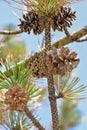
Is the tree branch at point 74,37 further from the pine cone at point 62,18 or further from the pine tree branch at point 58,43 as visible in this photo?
the pine cone at point 62,18

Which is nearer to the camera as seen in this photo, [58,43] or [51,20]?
[51,20]

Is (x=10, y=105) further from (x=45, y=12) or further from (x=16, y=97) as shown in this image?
(x=45, y=12)

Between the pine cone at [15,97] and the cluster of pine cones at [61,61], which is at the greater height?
the cluster of pine cones at [61,61]

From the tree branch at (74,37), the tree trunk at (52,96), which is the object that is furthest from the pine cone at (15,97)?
the tree branch at (74,37)

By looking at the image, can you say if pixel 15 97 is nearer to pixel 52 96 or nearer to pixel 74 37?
pixel 52 96

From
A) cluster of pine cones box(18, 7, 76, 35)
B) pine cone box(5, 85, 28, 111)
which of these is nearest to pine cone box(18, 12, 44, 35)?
cluster of pine cones box(18, 7, 76, 35)

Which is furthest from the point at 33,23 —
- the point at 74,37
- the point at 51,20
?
the point at 74,37
